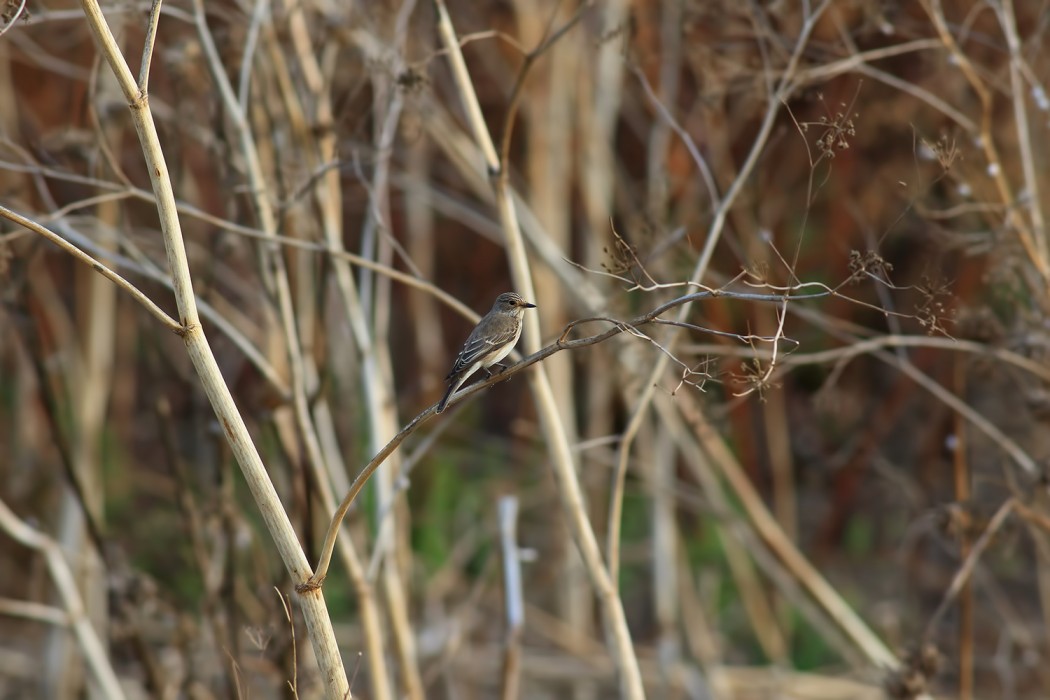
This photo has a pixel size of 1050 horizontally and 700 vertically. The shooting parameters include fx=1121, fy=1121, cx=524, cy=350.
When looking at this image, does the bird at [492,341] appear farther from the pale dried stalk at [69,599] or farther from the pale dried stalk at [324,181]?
the pale dried stalk at [69,599]

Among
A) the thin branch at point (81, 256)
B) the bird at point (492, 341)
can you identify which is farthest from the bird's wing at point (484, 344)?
the thin branch at point (81, 256)

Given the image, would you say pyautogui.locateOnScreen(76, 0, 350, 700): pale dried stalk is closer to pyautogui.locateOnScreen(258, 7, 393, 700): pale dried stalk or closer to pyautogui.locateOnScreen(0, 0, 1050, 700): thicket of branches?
pyautogui.locateOnScreen(0, 0, 1050, 700): thicket of branches

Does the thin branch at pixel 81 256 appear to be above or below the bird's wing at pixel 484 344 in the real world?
above

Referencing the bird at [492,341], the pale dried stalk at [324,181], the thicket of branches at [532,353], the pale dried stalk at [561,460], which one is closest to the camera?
the bird at [492,341]

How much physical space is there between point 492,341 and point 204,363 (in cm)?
144

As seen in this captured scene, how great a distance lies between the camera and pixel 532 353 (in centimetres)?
345

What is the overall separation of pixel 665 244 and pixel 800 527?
564 cm

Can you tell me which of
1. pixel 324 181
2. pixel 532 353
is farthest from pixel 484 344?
pixel 324 181

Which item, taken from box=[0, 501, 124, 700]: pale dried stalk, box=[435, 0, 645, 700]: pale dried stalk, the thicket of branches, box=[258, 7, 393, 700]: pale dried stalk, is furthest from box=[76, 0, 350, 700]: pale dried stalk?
box=[0, 501, 124, 700]: pale dried stalk

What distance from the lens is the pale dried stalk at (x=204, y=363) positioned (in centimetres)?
231

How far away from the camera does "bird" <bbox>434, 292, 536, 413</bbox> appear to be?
364cm

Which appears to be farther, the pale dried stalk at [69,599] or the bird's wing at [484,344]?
the pale dried stalk at [69,599]

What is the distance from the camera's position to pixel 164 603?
213 inches

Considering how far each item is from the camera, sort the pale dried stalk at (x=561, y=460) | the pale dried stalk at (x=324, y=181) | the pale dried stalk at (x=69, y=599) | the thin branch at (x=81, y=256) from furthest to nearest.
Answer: the pale dried stalk at (x=69, y=599) → the pale dried stalk at (x=324, y=181) → the pale dried stalk at (x=561, y=460) → the thin branch at (x=81, y=256)
